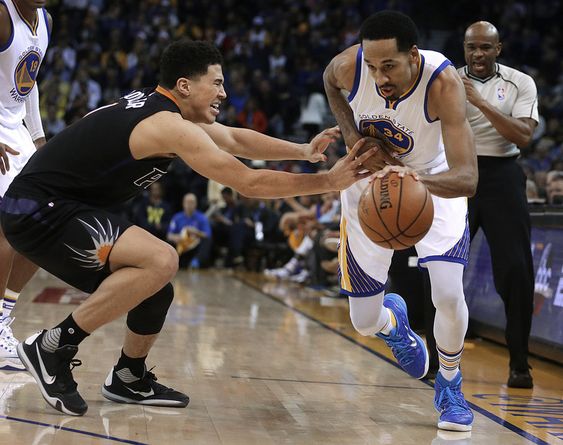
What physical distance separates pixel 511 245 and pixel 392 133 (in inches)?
59.3

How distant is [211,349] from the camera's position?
6.01 meters

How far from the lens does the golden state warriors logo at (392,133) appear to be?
4.15 meters

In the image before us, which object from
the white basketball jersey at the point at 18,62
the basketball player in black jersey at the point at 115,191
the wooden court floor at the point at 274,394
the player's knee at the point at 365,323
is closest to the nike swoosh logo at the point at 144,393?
the wooden court floor at the point at 274,394

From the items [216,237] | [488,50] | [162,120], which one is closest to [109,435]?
[162,120]

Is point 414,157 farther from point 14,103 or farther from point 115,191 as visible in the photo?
point 14,103

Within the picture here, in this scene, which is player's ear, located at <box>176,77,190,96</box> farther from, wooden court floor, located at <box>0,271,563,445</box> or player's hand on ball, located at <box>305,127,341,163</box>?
wooden court floor, located at <box>0,271,563,445</box>

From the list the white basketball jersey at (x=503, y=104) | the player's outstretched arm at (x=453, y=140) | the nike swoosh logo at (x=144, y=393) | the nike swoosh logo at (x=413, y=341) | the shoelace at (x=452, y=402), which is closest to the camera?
the player's outstretched arm at (x=453, y=140)

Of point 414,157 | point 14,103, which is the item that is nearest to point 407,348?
point 414,157

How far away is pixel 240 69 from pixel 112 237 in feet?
44.8

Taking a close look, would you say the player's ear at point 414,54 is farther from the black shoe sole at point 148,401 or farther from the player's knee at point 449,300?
the black shoe sole at point 148,401

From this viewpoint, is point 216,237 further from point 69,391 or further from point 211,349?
point 69,391

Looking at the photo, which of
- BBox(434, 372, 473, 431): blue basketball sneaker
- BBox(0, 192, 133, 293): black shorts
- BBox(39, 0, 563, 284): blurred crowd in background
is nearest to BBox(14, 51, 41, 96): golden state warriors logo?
BBox(0, 192, 133, 293): black shorts

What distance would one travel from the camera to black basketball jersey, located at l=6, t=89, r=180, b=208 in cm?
387

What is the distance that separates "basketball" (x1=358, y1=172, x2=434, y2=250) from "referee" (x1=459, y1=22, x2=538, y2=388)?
1.68m
